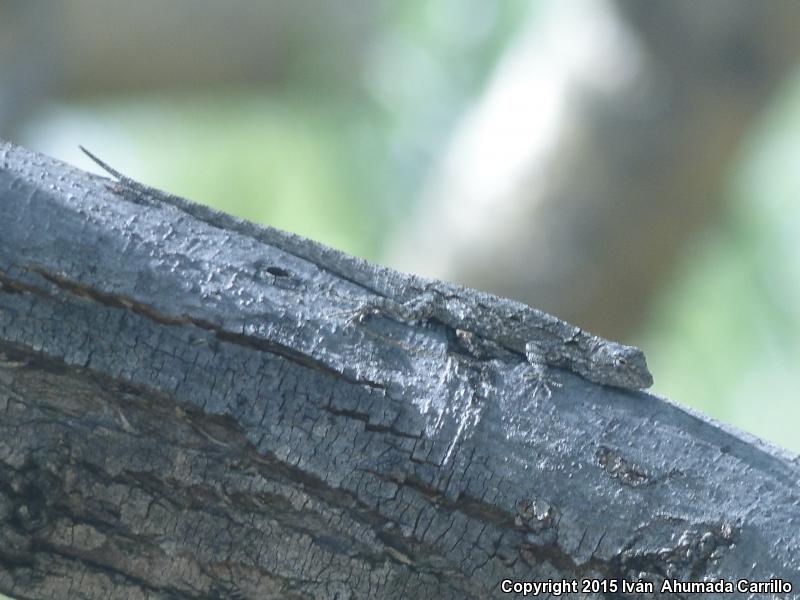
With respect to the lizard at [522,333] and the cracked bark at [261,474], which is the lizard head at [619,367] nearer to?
the lizard at [522,333]

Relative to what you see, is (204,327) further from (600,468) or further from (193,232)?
(600,468)

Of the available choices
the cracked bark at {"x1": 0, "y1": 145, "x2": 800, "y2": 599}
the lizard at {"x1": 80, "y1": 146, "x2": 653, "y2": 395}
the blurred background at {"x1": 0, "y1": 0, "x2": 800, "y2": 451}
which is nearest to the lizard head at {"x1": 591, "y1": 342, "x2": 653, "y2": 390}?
the lizard at {"x1": 80, "y1": 146, "x2": 653, "y2": 395}

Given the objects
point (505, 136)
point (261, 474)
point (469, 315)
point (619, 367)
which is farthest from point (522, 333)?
point (505, 136)

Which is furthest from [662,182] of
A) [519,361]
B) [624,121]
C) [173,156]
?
[173,156]

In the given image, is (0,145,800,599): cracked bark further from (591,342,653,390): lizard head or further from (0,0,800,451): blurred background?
(0,0,800,451): blurred background

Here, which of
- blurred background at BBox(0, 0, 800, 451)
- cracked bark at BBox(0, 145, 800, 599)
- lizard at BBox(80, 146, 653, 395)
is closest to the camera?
cracked bark at BBox(0, 145, 800, 599)

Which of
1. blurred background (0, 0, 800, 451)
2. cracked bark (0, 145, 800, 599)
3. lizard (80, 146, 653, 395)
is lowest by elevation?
cracked bark (0, 145, 800, 599)

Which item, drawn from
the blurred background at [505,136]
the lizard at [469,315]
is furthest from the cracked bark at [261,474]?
the blurred background at [505,136]
